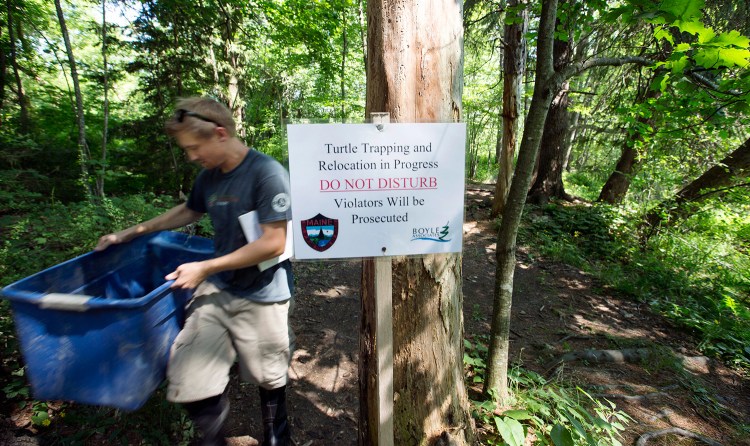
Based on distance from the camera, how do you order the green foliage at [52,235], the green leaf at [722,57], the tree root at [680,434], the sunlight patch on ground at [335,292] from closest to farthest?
1. the green leaf at [722,57]
2. the tree root at [680,434]
3. the green foliage at [52,235]
4. the sunlight patch on ground at [335,292]

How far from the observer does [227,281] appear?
1726 mm

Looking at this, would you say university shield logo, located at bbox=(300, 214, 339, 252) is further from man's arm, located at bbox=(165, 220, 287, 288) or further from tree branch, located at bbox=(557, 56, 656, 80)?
tree branch, located at bbox=(557, 56, 656, 80)

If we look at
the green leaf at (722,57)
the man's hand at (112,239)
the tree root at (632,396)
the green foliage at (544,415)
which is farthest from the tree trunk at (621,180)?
the man's hand at (112,239)

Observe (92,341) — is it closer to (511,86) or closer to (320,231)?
(320,231)

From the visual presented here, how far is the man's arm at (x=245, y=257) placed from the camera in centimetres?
149

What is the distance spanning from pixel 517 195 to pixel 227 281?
1.79 metres

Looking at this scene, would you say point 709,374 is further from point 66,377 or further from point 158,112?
point 158,112

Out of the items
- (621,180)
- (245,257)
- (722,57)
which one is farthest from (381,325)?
(621,180)

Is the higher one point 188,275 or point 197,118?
point 197,118

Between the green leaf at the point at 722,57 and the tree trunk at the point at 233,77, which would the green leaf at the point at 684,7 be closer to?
the green leaf at the point at 722,57

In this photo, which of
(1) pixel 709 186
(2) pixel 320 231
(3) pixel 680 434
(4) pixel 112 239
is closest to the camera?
(2) pixel 320 231

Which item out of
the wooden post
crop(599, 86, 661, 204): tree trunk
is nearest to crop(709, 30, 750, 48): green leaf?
the wooden post

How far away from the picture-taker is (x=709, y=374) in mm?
3322

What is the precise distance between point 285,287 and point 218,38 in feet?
30.6
